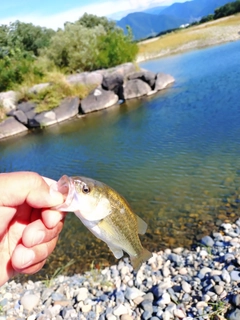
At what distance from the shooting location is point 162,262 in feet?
21.1

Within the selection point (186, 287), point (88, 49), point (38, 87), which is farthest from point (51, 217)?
point (88, 49)

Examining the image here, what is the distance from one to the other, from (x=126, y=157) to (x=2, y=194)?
987 centimetres

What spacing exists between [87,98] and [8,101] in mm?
5862

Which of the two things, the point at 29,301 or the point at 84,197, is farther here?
the point at 29,301

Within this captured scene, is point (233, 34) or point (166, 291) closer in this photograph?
point (166, 291)

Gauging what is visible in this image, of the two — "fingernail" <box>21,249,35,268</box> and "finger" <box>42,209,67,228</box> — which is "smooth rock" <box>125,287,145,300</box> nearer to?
"fingernail" <box>21,249,35,268</box>

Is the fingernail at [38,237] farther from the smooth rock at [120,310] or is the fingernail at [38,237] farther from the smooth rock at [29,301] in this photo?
the smooth rock at [29,301]

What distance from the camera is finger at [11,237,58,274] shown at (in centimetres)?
269

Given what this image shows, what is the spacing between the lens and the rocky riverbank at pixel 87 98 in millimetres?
22016

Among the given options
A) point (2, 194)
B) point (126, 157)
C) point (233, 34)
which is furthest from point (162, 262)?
point (233, 34)

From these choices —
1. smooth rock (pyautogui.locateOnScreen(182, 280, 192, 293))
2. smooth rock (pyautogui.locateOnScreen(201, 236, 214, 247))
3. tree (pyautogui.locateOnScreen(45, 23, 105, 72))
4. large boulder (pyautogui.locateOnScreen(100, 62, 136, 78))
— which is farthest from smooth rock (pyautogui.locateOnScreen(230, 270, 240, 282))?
tree (pyautogui.locateOnScreen(45, 23, 105, 72))

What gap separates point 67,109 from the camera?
22.4 m

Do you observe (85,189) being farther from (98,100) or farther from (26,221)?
(98,100)

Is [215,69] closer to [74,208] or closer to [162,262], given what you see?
[162,262]
